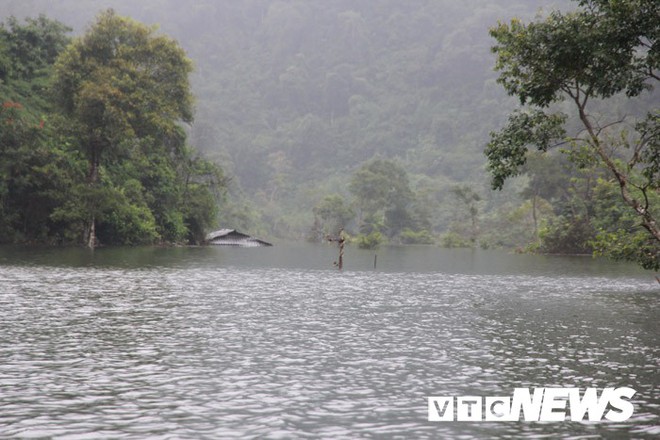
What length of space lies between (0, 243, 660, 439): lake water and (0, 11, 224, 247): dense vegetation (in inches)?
1801

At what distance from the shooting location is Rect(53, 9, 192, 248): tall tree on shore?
275 feet

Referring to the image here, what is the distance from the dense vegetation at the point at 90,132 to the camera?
82.6 metres

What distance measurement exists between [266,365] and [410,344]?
5633 mm

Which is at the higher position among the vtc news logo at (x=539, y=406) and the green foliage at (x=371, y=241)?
the green foliage at (x=371, y=241)

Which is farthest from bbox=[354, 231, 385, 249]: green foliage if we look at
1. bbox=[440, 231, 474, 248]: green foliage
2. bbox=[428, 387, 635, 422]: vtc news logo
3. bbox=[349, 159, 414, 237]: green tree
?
bbox=[428, 387, 635, 422]: vtc news logo

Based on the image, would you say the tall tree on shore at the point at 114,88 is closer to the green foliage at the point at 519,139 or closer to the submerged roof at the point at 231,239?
the submerged roof at the point at 231,239

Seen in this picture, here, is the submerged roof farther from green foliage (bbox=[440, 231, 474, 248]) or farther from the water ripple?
the water ripple

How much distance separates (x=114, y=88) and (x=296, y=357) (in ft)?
233

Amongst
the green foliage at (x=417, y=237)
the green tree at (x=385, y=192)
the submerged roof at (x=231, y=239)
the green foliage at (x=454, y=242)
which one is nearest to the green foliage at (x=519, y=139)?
the submerged roof at (x=231, y=239)

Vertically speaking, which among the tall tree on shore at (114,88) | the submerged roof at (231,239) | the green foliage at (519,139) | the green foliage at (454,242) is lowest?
the submerged roof at (231,239)

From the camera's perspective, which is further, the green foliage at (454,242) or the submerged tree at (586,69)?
the green foliage at (454,242)

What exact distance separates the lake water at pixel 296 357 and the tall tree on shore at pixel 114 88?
47.0 meters

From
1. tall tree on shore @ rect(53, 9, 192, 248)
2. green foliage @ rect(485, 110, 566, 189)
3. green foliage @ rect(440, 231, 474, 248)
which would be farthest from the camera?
green foliage @ rect(440, 231, 474, 248)

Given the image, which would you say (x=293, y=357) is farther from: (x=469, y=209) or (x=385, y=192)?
(x=385, y=192)
